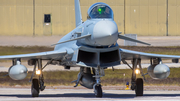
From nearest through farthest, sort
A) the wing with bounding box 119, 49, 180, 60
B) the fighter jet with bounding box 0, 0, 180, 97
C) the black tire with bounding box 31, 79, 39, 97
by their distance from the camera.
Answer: the fighter jet with bounding box 0, 0, 180, 97, the wing with bounding box 119, 49, 180, 60, the black tire with bounding box 31, 79, 39, 97

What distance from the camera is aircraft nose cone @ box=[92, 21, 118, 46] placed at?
11547 millimetres

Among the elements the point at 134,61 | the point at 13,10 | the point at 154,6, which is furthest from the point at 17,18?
the point at 134,61

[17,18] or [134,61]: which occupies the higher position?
[17,18]

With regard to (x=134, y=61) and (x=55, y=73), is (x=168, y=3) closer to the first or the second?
(x=55, y=73)

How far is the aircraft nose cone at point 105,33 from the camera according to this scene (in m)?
11.5

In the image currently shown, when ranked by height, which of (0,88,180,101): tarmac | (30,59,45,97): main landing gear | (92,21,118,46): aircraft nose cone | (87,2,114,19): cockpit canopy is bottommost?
(0,88,180,101): tarmac

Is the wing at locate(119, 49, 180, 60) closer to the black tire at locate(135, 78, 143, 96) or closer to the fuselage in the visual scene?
the black tire at locate(135, 78, 143, 96)

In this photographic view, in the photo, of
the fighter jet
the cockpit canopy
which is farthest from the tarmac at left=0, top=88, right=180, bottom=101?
the cockpit canopy

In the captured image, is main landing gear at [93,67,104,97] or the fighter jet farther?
main landing gear at [93,67,104,97]

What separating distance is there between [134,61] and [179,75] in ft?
35.0

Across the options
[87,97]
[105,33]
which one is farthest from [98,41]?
[87,97]

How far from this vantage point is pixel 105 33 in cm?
1154

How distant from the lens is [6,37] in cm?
4003

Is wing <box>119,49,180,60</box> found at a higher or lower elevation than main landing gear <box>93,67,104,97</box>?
higher
